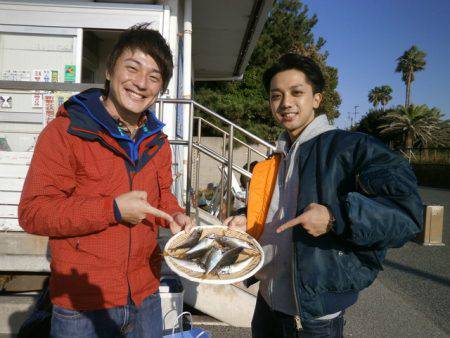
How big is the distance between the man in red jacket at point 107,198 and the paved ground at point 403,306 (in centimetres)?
265

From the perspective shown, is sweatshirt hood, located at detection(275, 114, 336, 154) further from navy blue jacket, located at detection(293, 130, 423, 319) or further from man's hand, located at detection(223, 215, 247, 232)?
man's hand, located at detection(223, 215, 247, 232)

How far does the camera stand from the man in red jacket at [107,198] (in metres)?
1.62

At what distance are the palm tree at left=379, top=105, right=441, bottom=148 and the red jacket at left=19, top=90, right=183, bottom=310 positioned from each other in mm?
43839

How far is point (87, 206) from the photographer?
5.25 ft

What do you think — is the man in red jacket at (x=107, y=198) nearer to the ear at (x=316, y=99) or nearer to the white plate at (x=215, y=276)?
the white plate at (x=215, y=276)

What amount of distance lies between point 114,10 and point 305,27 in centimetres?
2369

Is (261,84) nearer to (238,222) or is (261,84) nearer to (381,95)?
(238,222)

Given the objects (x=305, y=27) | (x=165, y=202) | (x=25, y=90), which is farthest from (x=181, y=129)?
(x=305, y=27)

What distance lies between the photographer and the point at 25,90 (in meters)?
4.34

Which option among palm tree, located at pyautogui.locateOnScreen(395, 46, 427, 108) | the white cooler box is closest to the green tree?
the white cooler box

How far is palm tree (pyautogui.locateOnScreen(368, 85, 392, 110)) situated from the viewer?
223 ft

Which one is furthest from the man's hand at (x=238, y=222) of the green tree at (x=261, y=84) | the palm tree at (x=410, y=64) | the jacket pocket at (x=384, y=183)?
the palm tree at (x=410, y=64)

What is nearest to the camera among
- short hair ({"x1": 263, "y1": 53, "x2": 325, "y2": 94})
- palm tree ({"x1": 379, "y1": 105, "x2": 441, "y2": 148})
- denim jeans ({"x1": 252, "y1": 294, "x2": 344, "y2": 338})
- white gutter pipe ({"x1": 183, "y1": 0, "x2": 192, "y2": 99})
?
denim jeans ({"x1": 252, "y1": 294, "x2": 344, "y2": 338})

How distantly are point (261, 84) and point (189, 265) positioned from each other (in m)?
19.7
